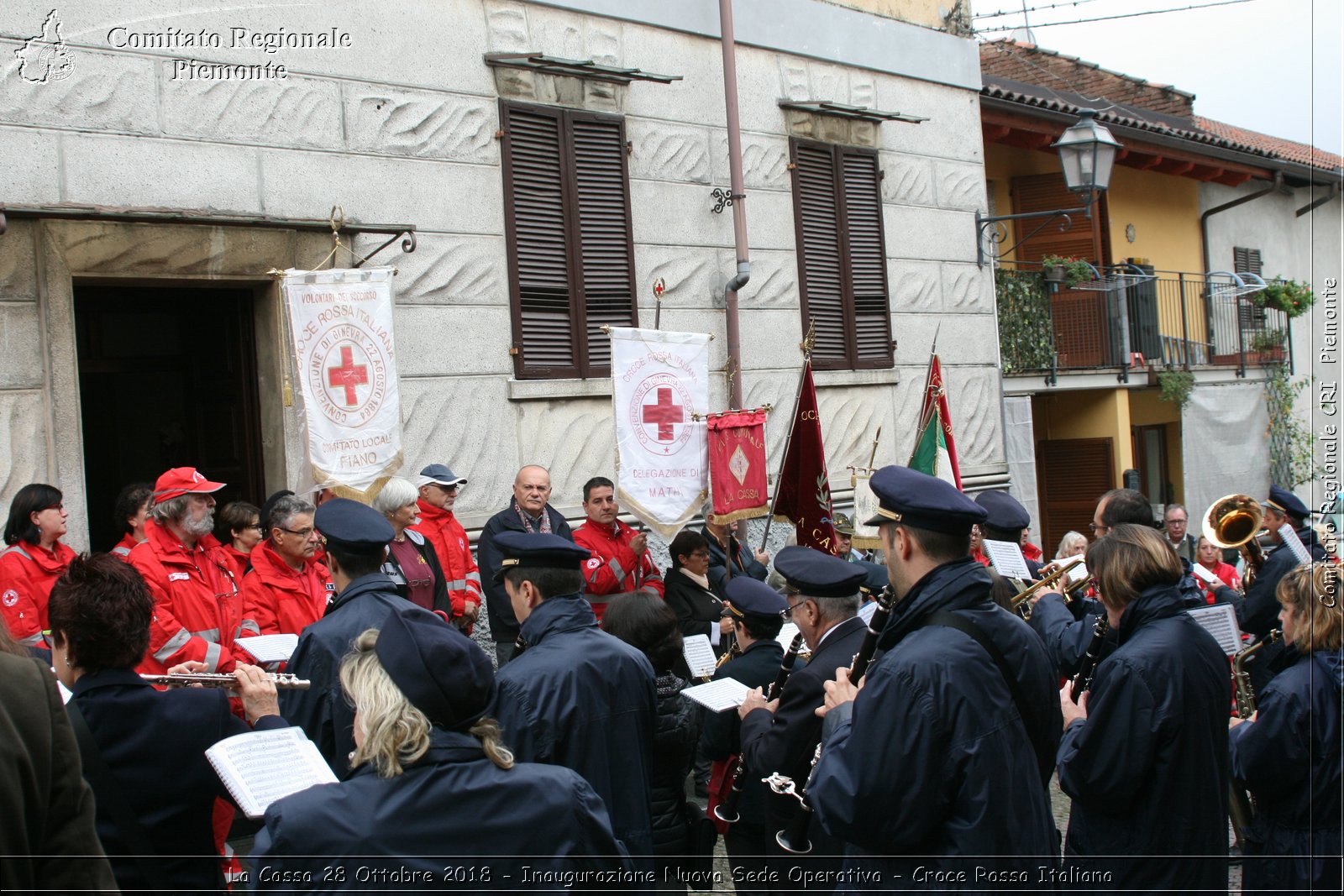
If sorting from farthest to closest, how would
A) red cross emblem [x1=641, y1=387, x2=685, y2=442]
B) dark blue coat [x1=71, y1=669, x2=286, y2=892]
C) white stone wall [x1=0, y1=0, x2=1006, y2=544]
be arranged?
1. red cross emblem [x1=641, y1=387, x2=685, y2=442]
2. white stone wall [x1=0, y1=0, x2=1006, y2=544]
3. dark blue coat [x1=71, y1=669, x2=286, y2=892]

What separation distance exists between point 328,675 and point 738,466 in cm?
522

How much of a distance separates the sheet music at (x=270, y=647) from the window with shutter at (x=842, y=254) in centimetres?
704

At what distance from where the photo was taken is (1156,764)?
4.09 m

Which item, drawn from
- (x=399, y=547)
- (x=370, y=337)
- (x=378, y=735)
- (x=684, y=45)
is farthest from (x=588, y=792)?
(x=684, y=45)

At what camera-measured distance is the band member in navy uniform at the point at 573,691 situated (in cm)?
425

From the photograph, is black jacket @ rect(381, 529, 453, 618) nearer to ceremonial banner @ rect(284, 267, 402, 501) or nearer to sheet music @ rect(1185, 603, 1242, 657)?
ceremonial banner @ rect(284, 267, 402, 501)

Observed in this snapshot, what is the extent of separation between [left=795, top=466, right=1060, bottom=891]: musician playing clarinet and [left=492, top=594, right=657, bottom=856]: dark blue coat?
3.41ft

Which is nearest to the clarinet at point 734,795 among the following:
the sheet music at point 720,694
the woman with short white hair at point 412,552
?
the sheet music at point 720,694

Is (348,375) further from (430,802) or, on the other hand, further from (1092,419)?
(1092,419)

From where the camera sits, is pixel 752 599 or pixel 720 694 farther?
pixel 752 599

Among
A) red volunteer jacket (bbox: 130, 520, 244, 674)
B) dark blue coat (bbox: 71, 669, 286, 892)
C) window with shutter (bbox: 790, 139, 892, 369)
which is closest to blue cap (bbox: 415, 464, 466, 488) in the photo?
red volunteer jacket (bbox: 130, 520, 244, 674)

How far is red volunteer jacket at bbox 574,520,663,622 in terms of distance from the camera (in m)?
8.44

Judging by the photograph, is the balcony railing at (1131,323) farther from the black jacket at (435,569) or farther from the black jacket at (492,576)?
the black jacket at (435,569)

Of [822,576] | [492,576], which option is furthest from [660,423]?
[822,576]
